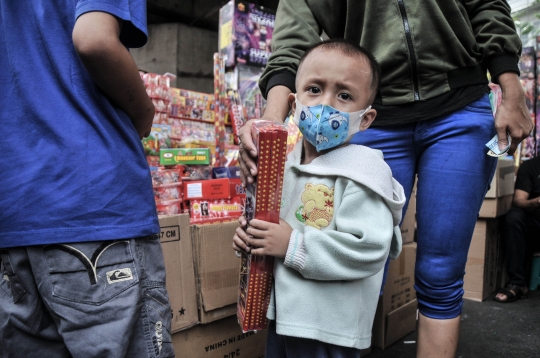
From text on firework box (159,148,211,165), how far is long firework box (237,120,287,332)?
3.97 ft

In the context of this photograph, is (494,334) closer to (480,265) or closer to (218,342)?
(480,265)

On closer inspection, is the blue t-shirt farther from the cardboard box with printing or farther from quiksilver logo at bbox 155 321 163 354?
the cardboard box with printing

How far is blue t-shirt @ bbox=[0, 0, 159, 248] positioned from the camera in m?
0.81

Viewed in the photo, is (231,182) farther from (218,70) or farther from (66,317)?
(66,317)

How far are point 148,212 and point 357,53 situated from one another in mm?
637

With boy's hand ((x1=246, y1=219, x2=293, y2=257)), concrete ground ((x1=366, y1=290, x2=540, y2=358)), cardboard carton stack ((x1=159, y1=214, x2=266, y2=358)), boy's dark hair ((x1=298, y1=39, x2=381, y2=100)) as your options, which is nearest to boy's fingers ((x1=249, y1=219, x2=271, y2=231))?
boy's hand ((x1=246, y1=219, x2=293, y2=257))

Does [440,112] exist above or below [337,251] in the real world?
above

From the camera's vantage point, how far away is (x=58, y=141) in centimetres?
83

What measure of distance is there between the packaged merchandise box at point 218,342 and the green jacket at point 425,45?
111 centimetres

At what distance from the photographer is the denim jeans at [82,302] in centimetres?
79

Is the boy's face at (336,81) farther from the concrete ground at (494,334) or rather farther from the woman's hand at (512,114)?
the concrete ground at (494,334)

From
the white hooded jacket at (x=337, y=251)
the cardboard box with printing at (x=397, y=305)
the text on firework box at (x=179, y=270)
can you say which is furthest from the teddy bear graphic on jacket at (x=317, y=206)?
the cardboard box with printing at (x=397, y=305)

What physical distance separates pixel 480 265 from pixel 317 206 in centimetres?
248

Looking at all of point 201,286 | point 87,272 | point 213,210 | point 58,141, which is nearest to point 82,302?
point 87,272
